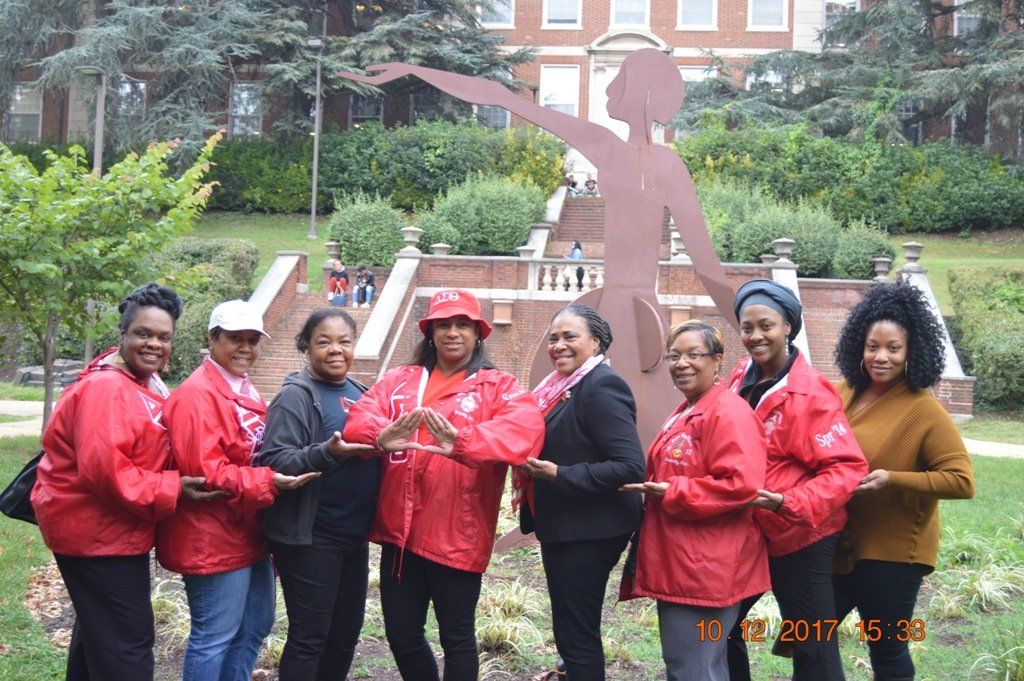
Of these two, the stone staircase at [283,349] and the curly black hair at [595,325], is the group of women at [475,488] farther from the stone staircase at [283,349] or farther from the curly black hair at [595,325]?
the stone staircase at [283,349]

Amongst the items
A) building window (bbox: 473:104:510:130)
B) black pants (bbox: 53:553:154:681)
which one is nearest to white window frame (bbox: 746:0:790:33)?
building window (bbox: 473:104:510:130)

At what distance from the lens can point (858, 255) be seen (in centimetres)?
2103

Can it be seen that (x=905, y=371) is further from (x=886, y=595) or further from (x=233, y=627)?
(x=233, y=627)

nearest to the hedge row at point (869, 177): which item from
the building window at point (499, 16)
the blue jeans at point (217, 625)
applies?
the building window at point (499, 16)

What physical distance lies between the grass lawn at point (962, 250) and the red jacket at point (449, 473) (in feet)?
66.8

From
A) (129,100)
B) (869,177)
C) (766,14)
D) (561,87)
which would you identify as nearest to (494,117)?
(561,87)

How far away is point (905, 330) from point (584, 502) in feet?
4.62

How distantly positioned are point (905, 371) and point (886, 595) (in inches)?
33.7

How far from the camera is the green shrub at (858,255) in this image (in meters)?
21.0

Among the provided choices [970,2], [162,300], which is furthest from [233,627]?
[970,2]

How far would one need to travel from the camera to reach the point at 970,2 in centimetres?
2955

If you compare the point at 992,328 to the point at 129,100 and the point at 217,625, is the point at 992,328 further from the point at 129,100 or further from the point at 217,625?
the point at 129,100

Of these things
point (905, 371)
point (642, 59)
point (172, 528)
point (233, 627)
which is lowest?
point (233, 627)
